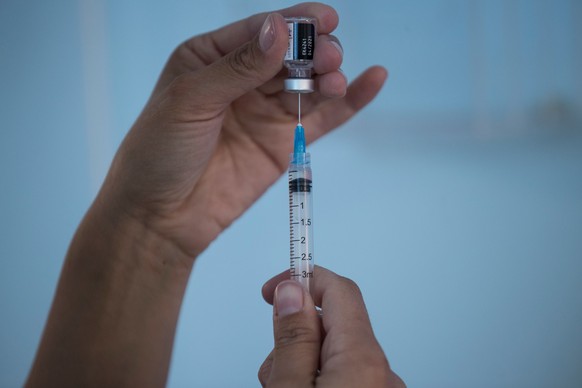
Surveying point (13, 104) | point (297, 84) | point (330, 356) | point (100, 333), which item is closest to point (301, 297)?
point (330, 356)

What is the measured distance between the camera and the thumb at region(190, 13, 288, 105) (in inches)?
48.6

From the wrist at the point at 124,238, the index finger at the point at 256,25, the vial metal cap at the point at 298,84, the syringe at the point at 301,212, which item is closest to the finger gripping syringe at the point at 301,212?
the syringe at the point at 301,212

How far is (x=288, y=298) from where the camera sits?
1.12m

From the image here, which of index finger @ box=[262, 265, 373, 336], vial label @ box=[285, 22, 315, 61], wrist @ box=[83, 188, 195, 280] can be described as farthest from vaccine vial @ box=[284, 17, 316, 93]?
wrist @ box=[83, 188, 195, 280]

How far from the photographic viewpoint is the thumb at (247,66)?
1234 millimetres

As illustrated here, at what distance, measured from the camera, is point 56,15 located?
2236 mm

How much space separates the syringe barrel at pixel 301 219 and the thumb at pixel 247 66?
0.64ft

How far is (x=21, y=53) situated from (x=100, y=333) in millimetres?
1215

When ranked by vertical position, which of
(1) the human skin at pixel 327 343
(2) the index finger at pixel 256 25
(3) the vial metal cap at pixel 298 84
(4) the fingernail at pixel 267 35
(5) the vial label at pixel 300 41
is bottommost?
(1) the human skin at pixel 327 343

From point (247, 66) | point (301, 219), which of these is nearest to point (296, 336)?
point (301, 219)

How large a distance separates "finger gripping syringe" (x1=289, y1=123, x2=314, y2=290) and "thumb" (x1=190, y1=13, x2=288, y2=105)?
0.47 feet

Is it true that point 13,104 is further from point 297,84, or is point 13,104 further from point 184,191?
point 297,84

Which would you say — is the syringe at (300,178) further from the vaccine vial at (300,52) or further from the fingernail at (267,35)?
the fingernail at (267,35)

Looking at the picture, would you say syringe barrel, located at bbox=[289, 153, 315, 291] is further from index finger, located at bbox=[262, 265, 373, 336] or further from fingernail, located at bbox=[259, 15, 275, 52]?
fingernail, located at bbox=[259, 15, 275, 52]
